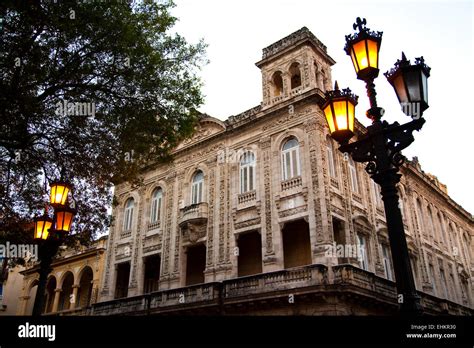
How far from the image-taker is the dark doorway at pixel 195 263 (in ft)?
74.8

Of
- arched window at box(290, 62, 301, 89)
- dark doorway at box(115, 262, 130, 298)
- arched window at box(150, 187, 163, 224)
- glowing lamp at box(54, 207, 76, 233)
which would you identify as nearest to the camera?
glowing lamp at box(54, 207, 76, 233)

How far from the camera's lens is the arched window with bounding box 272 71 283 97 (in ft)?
72.6

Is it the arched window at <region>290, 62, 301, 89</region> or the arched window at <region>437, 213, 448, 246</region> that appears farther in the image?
the arched window at <region>437, 213, 448, 246</region>

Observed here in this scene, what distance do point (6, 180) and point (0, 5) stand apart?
5330mm

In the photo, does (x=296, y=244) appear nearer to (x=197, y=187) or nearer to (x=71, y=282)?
(x=197, y=187)

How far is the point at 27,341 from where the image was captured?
572 cm

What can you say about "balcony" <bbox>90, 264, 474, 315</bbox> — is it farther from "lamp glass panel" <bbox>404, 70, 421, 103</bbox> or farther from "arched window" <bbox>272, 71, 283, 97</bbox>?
"lamp glass panel" <bbox>404, 70, 421, 103</bbox>

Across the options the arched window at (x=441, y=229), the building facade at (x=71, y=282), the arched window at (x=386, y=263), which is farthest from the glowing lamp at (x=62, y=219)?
the arched window at (x=441, y=229)

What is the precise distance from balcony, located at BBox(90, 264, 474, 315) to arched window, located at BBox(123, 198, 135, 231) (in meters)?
6.78

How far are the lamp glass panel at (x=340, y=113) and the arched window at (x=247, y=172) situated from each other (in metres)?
14.6

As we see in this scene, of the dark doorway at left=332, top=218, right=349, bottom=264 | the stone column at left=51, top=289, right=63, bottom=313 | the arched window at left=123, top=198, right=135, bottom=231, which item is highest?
the arched window at left=123, top=198, right=135, bottom=231

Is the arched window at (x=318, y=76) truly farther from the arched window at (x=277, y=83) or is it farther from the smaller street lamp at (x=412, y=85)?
the smaller street lamp at (x=412, y=85)

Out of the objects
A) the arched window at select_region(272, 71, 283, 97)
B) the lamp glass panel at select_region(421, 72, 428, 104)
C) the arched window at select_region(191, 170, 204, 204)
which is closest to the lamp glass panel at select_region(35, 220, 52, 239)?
the lamp glass panel at select_region(421, 72, 428, 104)

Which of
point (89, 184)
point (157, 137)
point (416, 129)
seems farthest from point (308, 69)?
point (416, 129)
